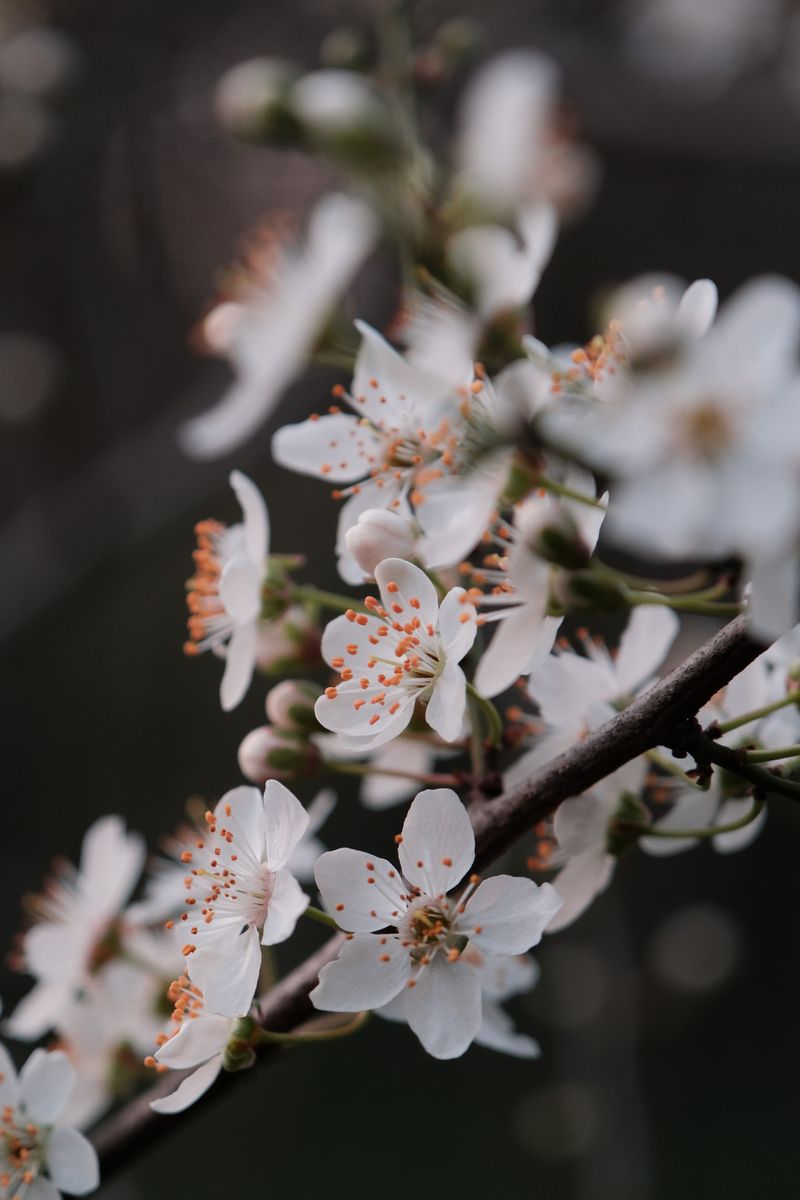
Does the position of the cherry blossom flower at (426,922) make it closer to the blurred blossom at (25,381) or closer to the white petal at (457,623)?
the white petal at (457,623)

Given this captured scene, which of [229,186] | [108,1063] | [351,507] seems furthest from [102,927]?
[229,186]

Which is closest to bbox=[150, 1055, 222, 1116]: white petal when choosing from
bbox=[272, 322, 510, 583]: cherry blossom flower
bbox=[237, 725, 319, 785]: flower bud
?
bbox=[237, 725, 319, 785]: flower bud

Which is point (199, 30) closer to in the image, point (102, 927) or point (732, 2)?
point (732, 2)

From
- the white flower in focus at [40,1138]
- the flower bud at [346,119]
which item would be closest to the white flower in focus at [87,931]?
the white flower in focus at [40,1138]

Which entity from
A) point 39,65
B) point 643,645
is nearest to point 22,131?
point 39,65

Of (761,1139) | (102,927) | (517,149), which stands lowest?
(761,1139)

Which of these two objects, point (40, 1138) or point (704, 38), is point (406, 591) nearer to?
point (40, 1138)
